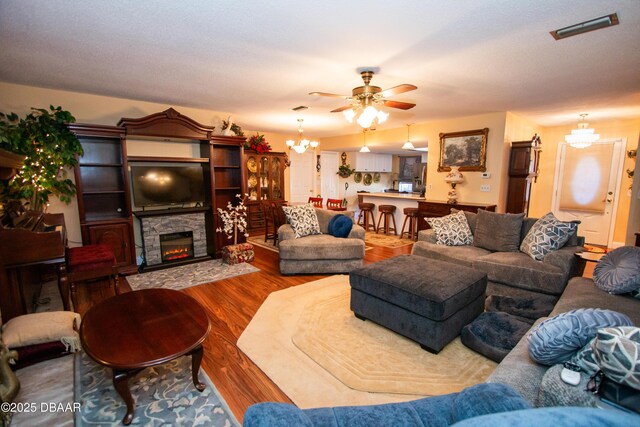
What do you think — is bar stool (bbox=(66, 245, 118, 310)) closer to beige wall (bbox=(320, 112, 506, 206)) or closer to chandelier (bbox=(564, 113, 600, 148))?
beige wall (bbox=(320, 112, 506, 206))

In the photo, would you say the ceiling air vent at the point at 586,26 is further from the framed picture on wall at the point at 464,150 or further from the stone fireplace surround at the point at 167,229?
the stone fireplace surround at the point at 167,229

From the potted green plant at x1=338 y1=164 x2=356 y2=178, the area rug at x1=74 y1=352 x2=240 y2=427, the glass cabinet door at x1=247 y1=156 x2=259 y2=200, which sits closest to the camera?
the area rug at x1=74 y1=352 x2=240 y2=427

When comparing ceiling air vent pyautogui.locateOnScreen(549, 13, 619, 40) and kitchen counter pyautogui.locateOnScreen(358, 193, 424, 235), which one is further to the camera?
kitchen counter pyautogui.locateOnScreen(358, 193, 424, 235)

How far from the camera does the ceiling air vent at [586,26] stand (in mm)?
2037

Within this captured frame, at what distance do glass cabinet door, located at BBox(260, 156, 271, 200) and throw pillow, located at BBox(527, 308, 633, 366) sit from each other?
21.2 feet

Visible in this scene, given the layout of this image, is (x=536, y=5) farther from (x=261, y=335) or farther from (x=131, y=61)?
(x=131, y=61)

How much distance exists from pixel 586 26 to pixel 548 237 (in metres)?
2.04

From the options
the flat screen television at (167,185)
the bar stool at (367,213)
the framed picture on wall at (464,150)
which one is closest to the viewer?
the flat screen television at (167,185)

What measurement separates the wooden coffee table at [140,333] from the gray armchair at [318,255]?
1899 millimetres

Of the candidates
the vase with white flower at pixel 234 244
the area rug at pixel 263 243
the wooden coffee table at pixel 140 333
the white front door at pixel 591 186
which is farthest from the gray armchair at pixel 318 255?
the white front door at pixel 591 186

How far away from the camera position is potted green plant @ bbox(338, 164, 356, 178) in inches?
342

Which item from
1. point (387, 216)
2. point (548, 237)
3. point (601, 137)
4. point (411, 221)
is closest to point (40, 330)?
point (548, 237)

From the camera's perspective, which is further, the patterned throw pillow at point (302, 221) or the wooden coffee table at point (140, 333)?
the patterned throw pillow at point (302, 221)

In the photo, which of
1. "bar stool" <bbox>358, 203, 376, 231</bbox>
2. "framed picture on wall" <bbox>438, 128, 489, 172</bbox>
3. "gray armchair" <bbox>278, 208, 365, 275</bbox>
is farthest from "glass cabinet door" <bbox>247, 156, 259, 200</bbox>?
"framed picture on wall" <bbox>438, 128, 489, 172</bbox>
